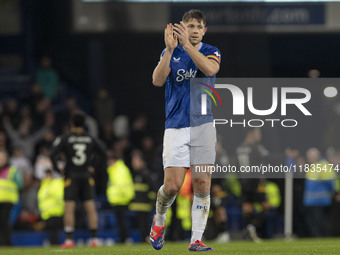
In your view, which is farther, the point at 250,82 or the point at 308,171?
the point at 308,171

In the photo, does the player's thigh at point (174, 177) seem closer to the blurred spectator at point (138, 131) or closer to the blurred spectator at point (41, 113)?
the blurred spectator at point (138, 131)

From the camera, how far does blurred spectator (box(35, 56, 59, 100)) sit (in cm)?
2192

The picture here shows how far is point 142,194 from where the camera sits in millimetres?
18406

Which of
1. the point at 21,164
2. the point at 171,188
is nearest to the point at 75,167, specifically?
the point at 171,188

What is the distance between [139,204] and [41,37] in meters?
6.20

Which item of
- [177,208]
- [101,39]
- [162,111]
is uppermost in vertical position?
[101,39]

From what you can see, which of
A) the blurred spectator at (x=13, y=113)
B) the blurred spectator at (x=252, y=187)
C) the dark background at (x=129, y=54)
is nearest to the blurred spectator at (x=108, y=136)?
the dark background at (x=129, y=54)

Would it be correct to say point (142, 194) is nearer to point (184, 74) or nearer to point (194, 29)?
point (184, 74)

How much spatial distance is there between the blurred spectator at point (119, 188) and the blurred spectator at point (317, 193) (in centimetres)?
344

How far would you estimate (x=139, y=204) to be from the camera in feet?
60.1

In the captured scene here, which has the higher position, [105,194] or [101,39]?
[101,39]

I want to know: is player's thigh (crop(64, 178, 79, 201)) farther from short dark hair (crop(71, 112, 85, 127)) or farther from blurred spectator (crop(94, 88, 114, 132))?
blurred spectator (crop(94, 88, 114, 132))

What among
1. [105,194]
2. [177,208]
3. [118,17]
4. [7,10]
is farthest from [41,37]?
[177,208]

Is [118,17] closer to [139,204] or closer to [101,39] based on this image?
[101,39]
